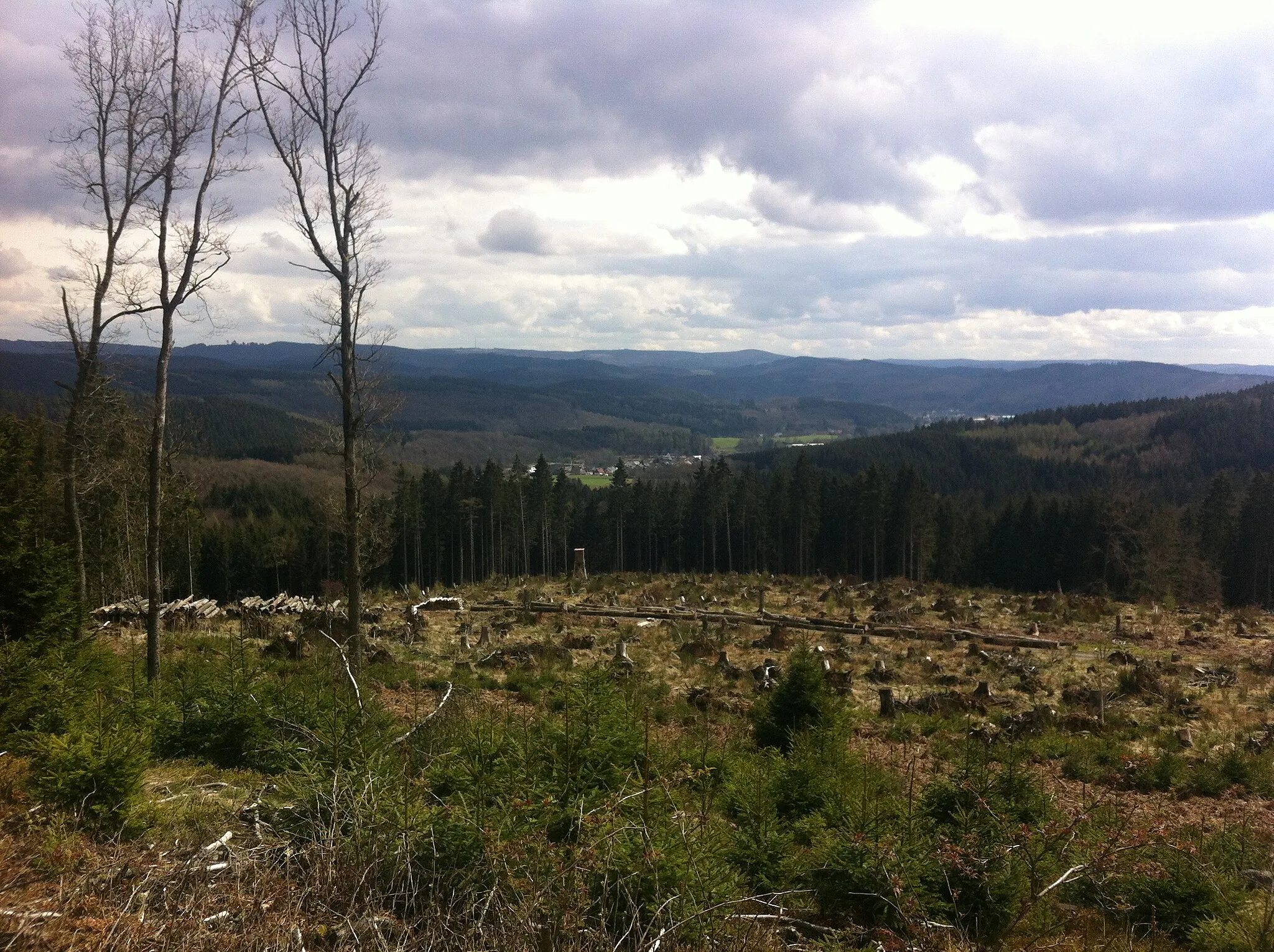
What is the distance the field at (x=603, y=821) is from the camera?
169 inches

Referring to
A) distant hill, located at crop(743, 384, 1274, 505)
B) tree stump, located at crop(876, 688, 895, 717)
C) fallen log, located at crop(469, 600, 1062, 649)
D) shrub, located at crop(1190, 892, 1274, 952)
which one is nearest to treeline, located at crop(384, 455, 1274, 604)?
fallen log, located at crop(469, 600, 1062, 649)

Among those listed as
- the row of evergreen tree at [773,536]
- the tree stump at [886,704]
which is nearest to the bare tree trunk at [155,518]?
the tree stump at [886,704]

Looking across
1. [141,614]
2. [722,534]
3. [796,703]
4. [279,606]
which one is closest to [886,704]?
[796,703]

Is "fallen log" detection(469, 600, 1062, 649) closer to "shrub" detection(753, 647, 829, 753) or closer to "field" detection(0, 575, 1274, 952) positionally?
"field" detection(0, 575, 1274, 952)

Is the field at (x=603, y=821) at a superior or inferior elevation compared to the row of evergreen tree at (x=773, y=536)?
superior

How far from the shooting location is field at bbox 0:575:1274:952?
4281 millimetres

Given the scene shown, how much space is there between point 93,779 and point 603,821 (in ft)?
13.6

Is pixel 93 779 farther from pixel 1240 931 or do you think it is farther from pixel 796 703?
pixel 1240 931

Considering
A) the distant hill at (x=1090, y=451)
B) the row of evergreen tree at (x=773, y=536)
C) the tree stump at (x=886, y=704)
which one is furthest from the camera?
the distant hill at (x=1090, y=451)

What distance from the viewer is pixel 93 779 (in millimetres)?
5570

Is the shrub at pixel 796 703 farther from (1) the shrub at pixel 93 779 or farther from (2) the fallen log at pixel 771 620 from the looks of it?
(2) the fallen log at pixel 771 620

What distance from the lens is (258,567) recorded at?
56000mm

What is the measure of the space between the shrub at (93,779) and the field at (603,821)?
2cm

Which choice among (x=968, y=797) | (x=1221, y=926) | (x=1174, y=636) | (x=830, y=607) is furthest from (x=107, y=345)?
(x=1174, y=636)
